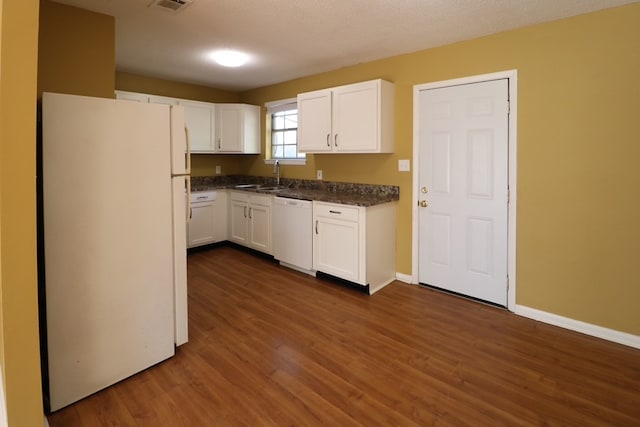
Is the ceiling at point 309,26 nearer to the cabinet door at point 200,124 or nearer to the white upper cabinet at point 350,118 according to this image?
the white upper cabinet at point 350,118

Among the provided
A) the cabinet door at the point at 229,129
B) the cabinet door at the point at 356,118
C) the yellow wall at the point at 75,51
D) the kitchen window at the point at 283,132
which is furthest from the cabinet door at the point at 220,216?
the yellow wall at the point at 75,51

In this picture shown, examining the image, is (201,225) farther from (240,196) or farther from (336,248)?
(336,248)

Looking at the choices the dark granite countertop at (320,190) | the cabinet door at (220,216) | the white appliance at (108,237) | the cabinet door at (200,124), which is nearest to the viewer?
the white appliance at (108,237)

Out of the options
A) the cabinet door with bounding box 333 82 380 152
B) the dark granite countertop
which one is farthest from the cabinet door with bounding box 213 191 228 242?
the cabinet door with bounding box 333 82 380 152

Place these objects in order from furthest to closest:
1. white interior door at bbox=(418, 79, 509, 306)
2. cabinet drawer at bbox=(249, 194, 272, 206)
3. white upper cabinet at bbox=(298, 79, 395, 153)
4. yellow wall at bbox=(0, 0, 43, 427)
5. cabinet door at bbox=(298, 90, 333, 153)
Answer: cabinet drawer at bbox=(249, 194, 272, 206) → cabinet door at bbox=(298, 90, 333, 153) → white upper cabinet at bbox=(298, 79, 395, 153) → white interior door at bbox=(418, 79, 509, 306) → yellow wall at bbox=(0, 0, 43, 427)

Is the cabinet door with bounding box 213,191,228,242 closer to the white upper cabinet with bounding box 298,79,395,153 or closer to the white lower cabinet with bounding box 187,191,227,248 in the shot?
the white lower cabinet with bounding box 187,191,227,248

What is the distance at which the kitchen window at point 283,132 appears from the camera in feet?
16.4

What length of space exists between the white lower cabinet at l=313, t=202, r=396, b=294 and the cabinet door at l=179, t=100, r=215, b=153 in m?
2.31

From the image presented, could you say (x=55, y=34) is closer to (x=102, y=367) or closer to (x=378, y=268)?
(x=102, y=367)

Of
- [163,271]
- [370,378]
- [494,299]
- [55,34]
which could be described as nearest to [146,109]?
[163,271]

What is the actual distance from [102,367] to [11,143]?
51.9 inches

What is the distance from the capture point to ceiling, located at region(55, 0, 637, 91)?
2.47 meters

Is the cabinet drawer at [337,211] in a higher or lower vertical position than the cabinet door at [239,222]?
higher

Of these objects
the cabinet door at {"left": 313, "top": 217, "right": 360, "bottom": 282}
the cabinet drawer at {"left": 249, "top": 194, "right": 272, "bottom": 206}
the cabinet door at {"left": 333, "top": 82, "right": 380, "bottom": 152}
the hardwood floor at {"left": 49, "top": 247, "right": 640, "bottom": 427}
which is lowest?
the hardwood floor at {"left": 49, "top": 247, "right": 640, "bottom": 427}
